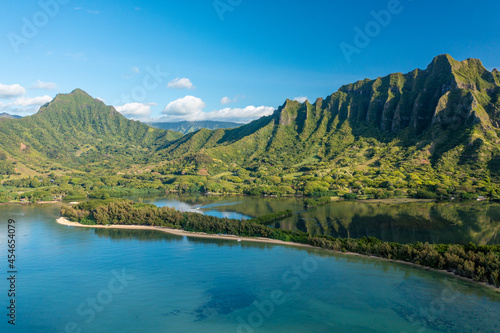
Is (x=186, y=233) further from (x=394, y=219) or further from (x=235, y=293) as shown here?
(x=394, y=219)

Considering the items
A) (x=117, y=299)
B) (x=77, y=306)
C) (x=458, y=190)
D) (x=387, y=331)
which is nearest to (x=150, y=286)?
(x=117, y=299)

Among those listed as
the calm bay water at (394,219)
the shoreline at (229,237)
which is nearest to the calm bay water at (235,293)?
the shoreline at (229,237)

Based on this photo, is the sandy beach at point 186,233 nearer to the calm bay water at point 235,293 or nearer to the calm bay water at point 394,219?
the calm bay water at point 235,293

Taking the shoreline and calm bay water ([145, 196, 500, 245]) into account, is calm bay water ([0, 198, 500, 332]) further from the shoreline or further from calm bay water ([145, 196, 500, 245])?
calm bay water ([145, 196, 500, 245])

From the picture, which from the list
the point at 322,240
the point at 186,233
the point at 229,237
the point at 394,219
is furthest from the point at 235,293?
the point at 394,219

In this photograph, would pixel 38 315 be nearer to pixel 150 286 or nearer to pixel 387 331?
pixel 150 286
